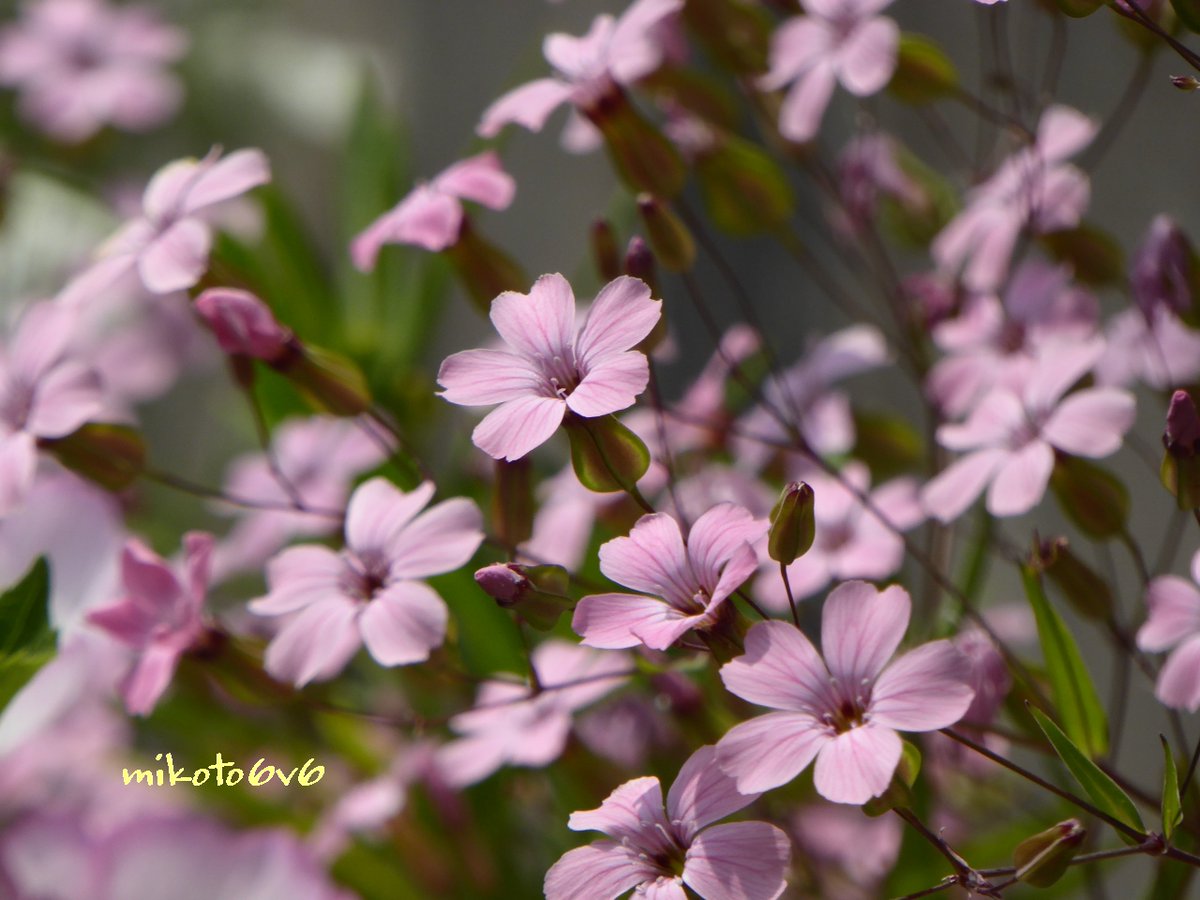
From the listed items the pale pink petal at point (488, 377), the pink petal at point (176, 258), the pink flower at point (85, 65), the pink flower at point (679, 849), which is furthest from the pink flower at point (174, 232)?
the pink flower at point (85, 65)

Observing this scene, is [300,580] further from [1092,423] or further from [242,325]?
[1092,423]

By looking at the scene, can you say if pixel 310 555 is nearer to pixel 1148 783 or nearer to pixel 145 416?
pixel 1148 783

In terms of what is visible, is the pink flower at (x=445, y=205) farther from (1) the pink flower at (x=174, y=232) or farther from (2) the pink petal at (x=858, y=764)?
(2) the pink petal at (x=858, y=764)

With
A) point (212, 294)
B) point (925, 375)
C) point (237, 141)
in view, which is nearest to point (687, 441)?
point (925, 375)

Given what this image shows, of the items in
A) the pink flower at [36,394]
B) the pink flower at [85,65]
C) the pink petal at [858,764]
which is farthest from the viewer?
the pink flower at [85,65]

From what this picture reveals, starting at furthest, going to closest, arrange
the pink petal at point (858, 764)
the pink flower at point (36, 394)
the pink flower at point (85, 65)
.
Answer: the pink flower at point (85, 65)
the pink flower at point (36, 394)
the pink petal at point (858, 764)

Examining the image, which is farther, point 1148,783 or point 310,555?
point 1148,783
